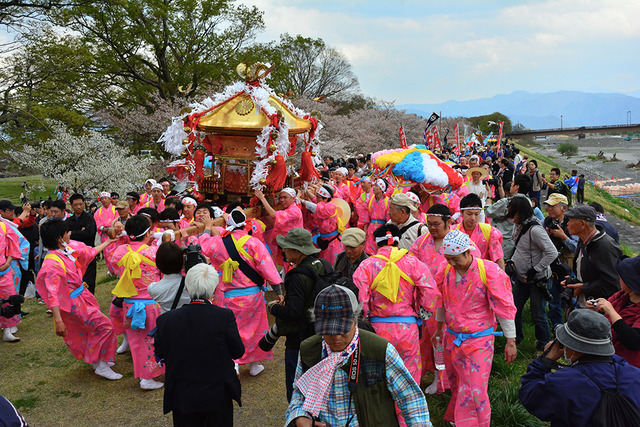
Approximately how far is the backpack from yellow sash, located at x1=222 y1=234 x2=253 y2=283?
11.7 ft

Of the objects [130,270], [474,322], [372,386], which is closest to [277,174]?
[130,270]

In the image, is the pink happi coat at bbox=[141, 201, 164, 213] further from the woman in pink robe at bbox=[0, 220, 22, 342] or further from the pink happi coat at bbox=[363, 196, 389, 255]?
the pink happi coat at bbox=[363, 196, 389, 255]

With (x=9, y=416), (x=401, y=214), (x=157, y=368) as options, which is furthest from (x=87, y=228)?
(x=9, y=416)

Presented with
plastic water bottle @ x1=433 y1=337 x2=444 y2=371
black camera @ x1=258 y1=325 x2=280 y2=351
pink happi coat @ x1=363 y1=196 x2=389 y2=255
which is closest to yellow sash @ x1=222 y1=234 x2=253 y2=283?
black camera @ x1=258 y1=325 x2=280 y2=351

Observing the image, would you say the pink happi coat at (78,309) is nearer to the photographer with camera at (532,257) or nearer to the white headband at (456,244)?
the white headband at (456,244)

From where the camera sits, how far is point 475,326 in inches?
153

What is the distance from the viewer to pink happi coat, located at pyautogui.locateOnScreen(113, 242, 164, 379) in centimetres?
532

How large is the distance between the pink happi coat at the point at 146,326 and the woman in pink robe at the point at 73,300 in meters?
0.42

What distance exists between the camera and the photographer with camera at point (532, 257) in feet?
17.1

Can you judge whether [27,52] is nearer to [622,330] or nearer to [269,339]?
[269,339]

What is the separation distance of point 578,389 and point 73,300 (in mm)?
5066

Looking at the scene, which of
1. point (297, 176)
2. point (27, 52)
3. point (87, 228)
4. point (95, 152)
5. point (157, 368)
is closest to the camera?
point (157, 368)

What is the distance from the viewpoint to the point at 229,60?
78.3 ft

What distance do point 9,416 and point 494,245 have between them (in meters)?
4.32
